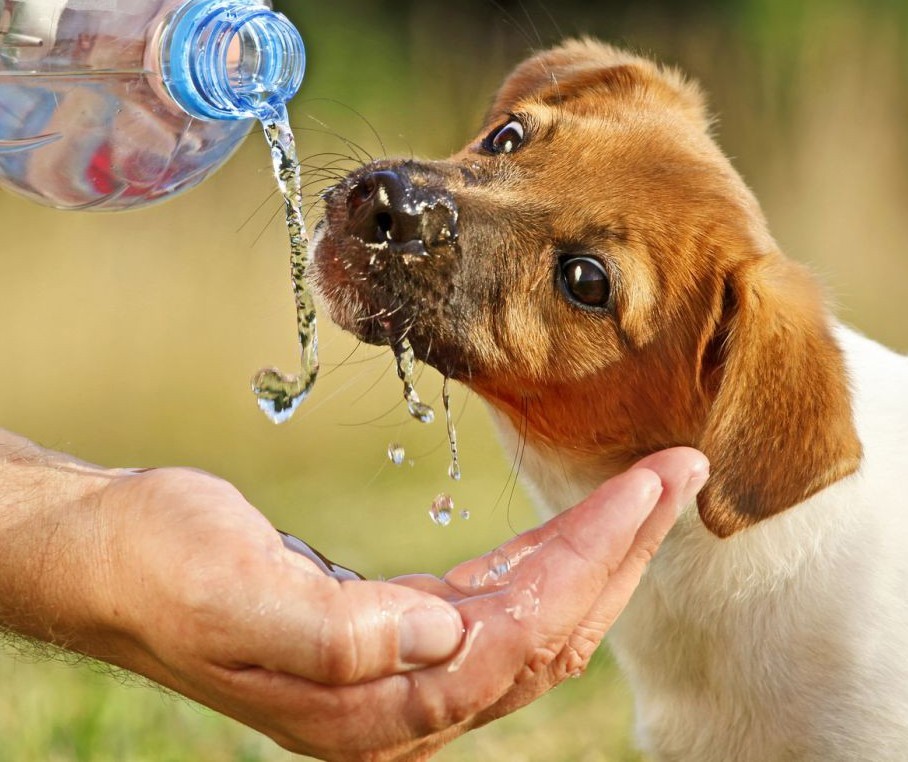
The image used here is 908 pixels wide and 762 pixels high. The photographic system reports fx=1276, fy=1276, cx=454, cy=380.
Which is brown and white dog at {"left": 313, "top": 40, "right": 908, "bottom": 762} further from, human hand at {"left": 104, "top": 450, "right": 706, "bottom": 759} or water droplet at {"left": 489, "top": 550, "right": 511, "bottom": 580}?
water droplet at {"left": 489, "top": 550, "right": 511, "bottom": 580}

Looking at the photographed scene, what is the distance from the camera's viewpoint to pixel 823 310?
313 centimetres

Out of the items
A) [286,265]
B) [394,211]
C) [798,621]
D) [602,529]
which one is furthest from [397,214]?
[286,265]

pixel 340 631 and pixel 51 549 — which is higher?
pixel 340 631

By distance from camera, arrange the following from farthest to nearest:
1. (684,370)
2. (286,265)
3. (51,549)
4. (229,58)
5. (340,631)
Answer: (286,265)
(684,370)
(229,58)
(51,549)
(340,631)

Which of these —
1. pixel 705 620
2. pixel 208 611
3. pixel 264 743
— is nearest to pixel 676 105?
pixel 705 620

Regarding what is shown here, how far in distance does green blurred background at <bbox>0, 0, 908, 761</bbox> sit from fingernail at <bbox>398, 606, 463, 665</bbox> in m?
3.37

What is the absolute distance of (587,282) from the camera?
120 inches

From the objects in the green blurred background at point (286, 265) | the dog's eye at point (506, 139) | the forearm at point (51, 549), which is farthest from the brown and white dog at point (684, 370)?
the green blurred background at point (286, 265)

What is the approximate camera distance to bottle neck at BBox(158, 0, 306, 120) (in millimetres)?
2885

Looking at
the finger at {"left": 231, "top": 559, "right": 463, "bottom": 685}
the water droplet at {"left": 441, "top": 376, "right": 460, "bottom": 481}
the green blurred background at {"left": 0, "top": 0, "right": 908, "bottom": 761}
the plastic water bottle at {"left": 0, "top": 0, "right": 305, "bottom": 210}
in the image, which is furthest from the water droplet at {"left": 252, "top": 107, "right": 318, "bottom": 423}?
the green blurred background at {"left": 0, "top": 0, "right": 908, "bottom": 761}

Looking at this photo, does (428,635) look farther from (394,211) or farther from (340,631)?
(394,211)

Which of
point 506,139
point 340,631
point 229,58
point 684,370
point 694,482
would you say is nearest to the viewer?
point 340,631

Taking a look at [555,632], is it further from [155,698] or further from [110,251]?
[110,251]

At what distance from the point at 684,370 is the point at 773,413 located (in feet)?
1.04
